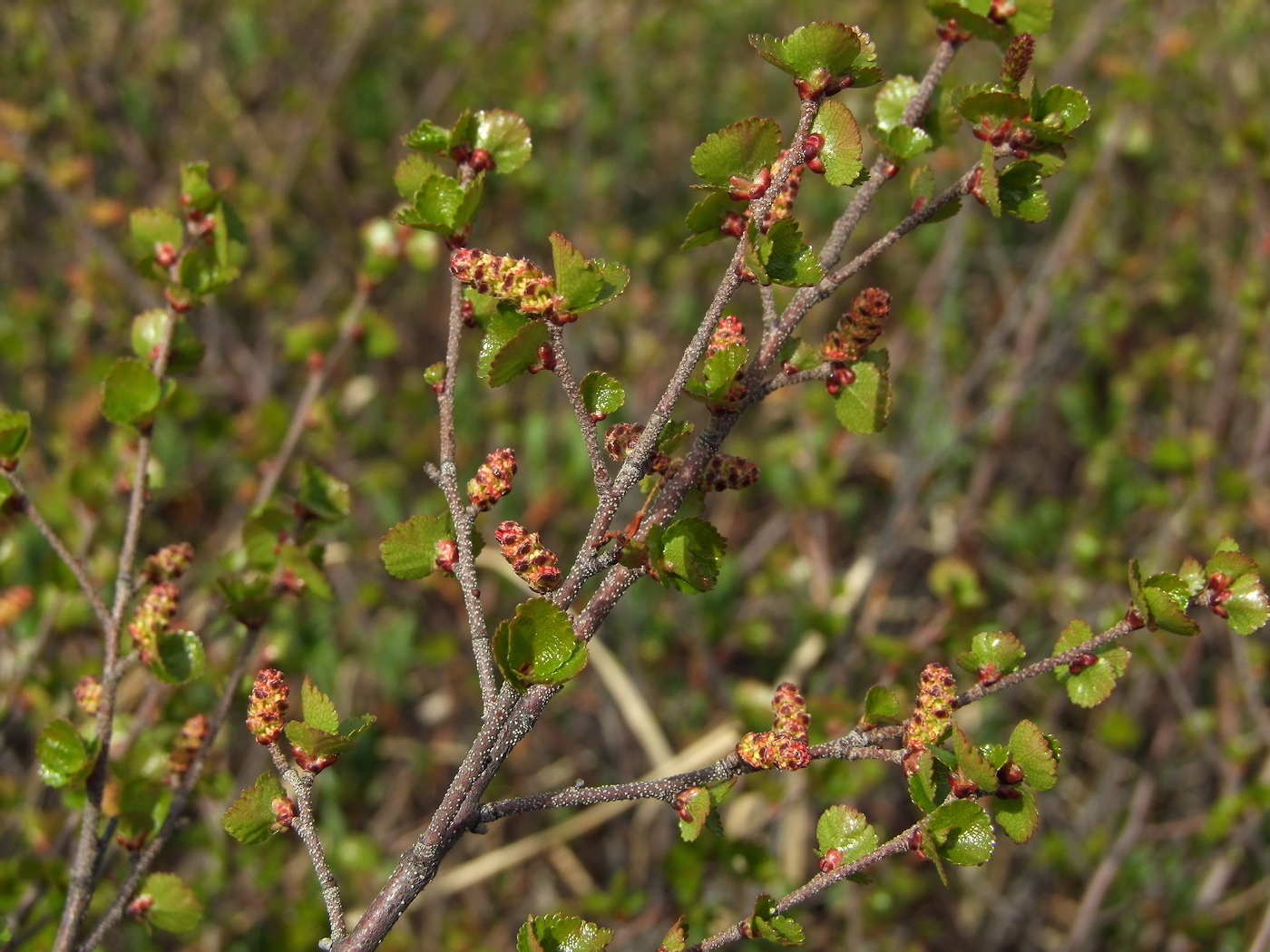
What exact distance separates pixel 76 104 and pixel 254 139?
618mm

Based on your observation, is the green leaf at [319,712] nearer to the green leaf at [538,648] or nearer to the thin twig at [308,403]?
the green leaf at [538,648]

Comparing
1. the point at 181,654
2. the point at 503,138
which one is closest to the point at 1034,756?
the point at 503,138

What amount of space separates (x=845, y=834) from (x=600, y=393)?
386 mm

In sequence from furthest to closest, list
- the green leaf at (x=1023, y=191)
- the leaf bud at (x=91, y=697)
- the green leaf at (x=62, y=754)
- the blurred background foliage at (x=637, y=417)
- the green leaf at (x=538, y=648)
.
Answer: the blurred background foliage at (x=637, y=417), the leaf bud at (x=91, y=697), the green leaf at (x=62, y=754), the green leaf at (x=1023, y=191), the green leaf at (x=538, y=648)

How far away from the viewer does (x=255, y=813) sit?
2.54ft

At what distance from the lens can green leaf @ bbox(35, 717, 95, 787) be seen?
904 millimetres

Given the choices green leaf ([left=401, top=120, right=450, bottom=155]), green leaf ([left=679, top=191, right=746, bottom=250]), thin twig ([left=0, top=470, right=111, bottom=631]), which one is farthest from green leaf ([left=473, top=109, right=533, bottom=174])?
thin twig ([left=0, top=470, right=111, bottom=631])

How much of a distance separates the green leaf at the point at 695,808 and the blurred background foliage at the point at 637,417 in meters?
0.58

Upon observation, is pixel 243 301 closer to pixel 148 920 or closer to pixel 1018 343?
pixel 1018 343

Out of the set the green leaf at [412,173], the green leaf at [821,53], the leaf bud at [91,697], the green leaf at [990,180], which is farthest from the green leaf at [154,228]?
the green leaf at [990,180]

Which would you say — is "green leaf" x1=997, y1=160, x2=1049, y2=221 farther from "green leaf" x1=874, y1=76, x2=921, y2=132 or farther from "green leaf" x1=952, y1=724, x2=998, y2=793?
"green leaf" x1=952, y1=724, x2=998, y2=793

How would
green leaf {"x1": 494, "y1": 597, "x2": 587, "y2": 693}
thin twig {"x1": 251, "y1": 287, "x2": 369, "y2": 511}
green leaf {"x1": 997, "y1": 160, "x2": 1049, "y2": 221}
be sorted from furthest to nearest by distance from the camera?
thin twig {"x1": 251, "y1": 287, "x2": 369, "y2": 511} → green leaf {"x1": 997, "y1": 160, "x2": 1049, "y2": 221} → green leaf {"x1": 494, "y1": 597, "x2": 587, "y2": 693}

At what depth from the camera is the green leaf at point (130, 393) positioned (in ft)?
3.14

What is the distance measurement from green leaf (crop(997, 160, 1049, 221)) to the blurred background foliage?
0.83 metres
